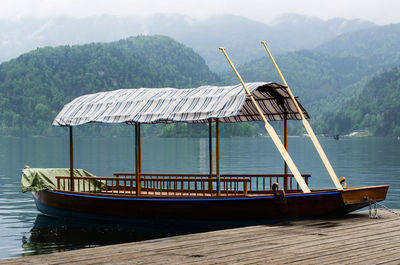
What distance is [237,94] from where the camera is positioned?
42.5 ft

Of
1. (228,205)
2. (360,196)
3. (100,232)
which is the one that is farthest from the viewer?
(100,232)

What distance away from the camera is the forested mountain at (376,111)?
175 metres

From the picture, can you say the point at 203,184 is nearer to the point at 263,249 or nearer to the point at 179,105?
the point at 179,105

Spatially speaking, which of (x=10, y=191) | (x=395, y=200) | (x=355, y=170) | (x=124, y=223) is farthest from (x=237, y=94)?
(x=355, y=170)

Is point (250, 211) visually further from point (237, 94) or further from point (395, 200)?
point (395, 200)

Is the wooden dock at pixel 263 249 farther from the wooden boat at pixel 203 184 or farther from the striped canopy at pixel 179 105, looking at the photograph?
the striped canopy at pixel 179 105

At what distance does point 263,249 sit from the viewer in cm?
880

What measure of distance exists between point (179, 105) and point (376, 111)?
591ft

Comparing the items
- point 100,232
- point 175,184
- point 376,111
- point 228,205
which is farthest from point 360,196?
point 376,111

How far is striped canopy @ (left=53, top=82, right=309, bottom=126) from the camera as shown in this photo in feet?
42.7

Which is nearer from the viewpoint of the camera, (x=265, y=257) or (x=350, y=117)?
(x=265, y=257)

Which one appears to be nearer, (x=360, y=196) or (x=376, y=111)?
(x=360, y=196)

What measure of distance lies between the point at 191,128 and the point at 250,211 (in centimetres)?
14966

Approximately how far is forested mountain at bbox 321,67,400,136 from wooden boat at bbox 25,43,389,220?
535 feet
